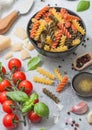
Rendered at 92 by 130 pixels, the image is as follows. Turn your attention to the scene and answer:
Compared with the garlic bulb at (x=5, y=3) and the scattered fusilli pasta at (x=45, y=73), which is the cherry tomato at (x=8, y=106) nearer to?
the scattered fusilli pasta at (x=45, y=73)

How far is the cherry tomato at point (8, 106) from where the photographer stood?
3.62 feet

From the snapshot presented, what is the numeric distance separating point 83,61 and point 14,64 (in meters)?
0.23

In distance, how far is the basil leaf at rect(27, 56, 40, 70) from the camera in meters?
1.24

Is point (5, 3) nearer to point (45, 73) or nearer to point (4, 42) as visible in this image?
point (4, 42)

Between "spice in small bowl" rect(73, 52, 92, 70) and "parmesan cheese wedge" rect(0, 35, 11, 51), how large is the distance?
24 cm

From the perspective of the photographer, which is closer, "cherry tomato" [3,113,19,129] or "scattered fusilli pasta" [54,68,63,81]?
"cherry tomato" [3,113,19,129]

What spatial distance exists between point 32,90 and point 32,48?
173 millimetres

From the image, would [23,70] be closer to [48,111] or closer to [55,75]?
[55,75]

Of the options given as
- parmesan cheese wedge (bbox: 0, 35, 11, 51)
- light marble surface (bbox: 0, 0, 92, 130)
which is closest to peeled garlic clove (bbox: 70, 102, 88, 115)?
light marble surface (bbox: 0, 0, 92, 130)

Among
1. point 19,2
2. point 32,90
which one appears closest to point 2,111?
point 32,90

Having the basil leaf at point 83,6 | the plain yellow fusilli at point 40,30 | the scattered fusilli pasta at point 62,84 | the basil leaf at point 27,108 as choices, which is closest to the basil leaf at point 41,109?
the basil leaf at point 27,108

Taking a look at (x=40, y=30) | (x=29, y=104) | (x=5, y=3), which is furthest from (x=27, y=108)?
(x=5, y=3)

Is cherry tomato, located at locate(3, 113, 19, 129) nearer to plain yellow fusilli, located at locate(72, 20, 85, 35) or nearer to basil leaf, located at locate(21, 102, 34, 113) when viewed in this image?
basil leaf, located at locate(21, 102, 34, 113)

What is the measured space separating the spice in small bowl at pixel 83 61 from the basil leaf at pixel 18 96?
218 mm
